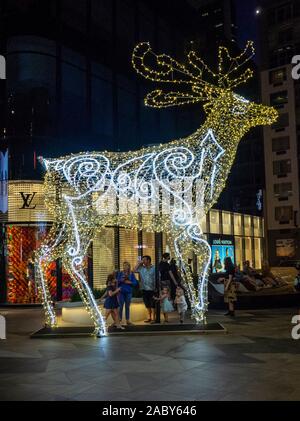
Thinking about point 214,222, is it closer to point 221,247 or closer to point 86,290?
point 221,247

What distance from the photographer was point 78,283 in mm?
9648

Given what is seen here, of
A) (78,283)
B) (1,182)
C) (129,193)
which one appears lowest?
(78,283)

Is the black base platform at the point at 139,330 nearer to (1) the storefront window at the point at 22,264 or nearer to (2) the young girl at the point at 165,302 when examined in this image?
(2) the young girl at the point at 165,302

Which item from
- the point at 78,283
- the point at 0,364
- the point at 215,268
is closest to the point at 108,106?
the point at 215,268

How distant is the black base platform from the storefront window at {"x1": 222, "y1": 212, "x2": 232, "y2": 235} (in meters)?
16.0

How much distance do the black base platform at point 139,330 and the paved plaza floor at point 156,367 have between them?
22cm

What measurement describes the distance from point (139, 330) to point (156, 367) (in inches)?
120

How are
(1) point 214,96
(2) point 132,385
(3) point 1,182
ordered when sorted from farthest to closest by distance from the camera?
(3) point 1,182
(1) point 214,96
(2) point 132,385

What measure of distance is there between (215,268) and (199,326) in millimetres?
11963

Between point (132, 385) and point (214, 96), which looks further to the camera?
point (214, 96)

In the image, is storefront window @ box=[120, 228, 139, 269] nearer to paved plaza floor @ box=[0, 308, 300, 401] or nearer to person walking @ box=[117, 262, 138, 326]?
person walking @ box=[117, 262, 138, 326]

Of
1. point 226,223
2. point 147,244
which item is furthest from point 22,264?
point 226,223

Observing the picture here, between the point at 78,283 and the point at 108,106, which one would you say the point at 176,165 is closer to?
the point at 78,283

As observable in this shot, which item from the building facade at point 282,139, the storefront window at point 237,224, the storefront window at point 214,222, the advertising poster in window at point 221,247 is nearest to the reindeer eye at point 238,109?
the advertising poster in window at point 221,247
